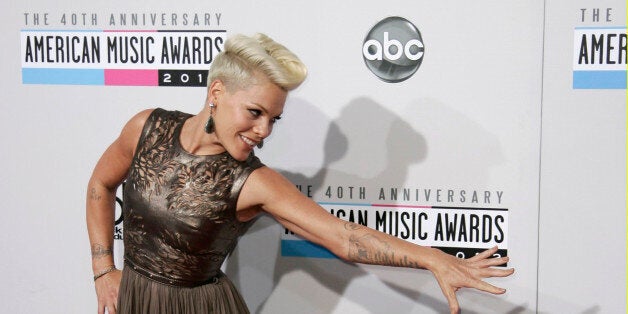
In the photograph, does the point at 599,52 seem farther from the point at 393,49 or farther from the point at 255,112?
the point at 255,112

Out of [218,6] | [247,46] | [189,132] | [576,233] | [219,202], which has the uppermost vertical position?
[218,6]

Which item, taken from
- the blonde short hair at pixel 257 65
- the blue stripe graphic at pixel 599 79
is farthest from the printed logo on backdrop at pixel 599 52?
the blonde short hair at pixel 257 65

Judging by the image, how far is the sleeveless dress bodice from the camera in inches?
62.1

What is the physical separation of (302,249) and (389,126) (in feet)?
1.32

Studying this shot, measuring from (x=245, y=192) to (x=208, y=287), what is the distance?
0.85ft

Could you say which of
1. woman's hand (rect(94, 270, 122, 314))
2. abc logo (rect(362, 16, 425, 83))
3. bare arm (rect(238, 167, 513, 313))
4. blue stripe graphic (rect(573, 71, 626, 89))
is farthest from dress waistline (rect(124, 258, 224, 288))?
blue stripe graphic (rect(573, 71, 626, 89))

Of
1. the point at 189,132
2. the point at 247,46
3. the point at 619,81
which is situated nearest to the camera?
the point at 247,46

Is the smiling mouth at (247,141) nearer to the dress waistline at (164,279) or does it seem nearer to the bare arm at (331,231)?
the bare arm at (331,231)

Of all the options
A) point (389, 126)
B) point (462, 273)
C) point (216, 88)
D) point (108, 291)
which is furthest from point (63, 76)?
point (462, 273)

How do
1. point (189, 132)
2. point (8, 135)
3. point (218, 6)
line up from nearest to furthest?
point (189, 132), point (218, 6), point (8, 135)

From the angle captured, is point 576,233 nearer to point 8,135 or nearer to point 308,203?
point 308,203

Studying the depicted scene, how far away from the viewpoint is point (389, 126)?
6.32 feet

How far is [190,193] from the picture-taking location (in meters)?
1.58

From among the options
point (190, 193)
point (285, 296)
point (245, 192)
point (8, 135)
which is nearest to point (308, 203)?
point (245, 192)
